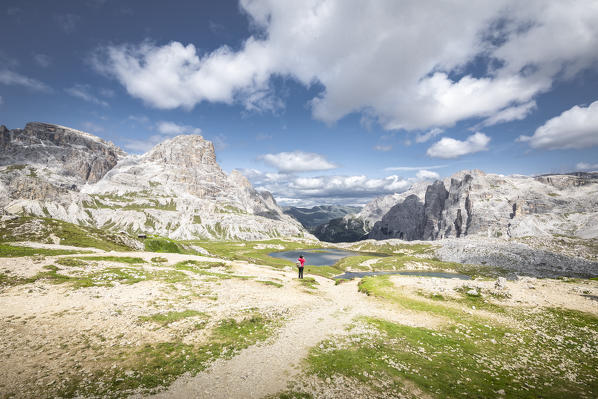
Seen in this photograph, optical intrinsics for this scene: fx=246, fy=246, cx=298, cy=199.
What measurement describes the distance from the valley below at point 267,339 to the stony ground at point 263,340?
107mm

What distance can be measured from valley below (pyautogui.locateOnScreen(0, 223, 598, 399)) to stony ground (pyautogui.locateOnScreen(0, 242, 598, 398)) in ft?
0.35

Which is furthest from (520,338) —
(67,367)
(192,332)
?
(67,367)

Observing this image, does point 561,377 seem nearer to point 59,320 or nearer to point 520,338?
point 520,338

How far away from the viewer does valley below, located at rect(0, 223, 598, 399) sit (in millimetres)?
13266

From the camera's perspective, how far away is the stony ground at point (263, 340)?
13.2 meters

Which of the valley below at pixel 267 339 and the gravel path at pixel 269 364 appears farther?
the valley below at pixel 267 339

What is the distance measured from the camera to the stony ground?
43.4ft

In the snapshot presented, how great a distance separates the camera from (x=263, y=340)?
63.9 ft

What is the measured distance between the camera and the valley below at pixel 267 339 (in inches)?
522

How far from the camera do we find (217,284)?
35.2 meters

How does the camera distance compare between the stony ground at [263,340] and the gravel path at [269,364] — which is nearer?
the gravel path at [269,364]

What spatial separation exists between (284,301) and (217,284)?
10.7 metres

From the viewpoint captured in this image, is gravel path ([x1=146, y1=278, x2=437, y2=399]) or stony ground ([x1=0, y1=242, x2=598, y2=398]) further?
stony ground ([x1=0, y1=242, x2=598, y2=398])

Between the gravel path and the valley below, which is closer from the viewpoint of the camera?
the gravel path
